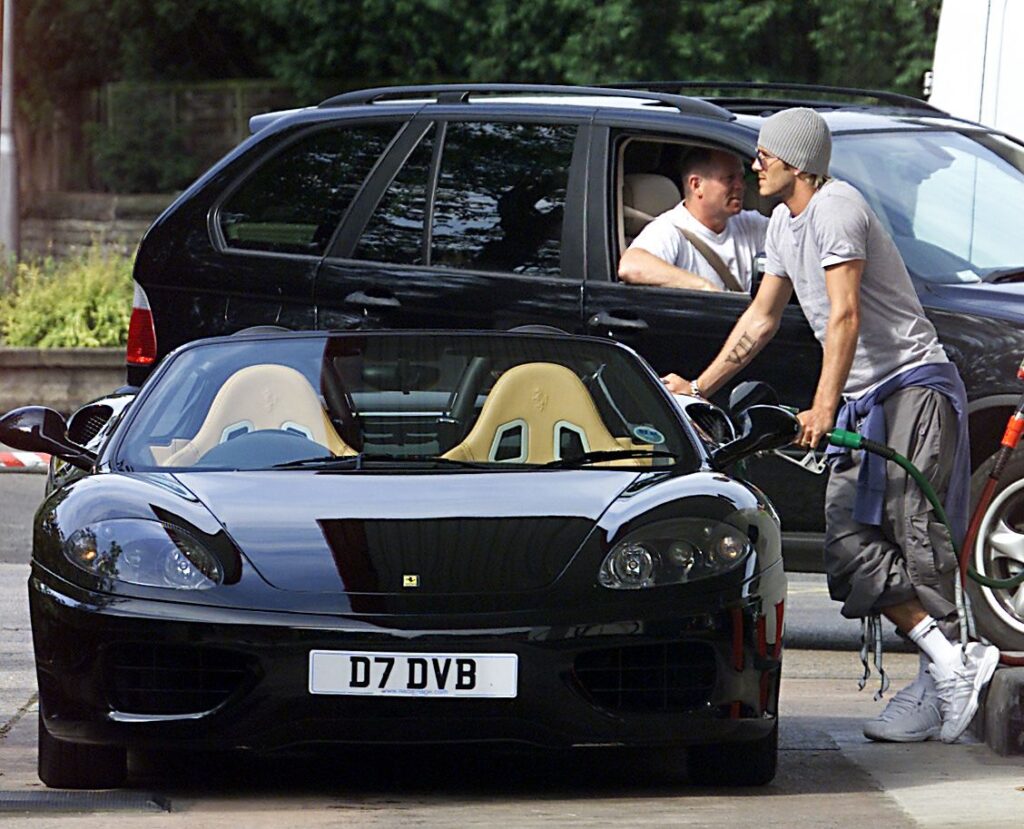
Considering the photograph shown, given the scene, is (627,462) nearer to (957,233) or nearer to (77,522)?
(77,522)

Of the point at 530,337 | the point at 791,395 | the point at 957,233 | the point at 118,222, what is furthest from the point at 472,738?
the point at 118,222

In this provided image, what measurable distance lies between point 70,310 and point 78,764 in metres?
11.8

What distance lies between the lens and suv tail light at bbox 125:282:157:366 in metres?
9.16

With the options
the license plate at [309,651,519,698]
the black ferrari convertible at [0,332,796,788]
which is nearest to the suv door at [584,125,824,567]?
the black ferrari convertible at [0,332,796,788]

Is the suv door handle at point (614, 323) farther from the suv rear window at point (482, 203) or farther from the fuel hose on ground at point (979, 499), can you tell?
the fuel hose on ground at point (979, 499)

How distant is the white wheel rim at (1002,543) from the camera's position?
8.20 m

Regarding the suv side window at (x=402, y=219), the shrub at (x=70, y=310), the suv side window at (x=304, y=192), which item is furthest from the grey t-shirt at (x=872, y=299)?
the shrub at (x=70, y=310)

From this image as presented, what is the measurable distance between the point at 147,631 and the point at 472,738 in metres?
0.77

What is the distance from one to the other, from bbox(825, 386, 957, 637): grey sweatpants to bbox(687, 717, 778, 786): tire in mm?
1025

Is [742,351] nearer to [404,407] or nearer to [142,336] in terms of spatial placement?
[404,407]

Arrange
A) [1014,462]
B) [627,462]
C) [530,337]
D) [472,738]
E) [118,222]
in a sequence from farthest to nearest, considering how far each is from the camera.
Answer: [118,222] → [1014,462] → [530,337] → [627,462] → [472,738]

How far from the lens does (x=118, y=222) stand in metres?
32.4

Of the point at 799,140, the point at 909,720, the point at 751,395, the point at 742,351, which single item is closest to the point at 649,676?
the point at 751,395

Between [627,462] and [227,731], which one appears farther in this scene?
[627,462]
